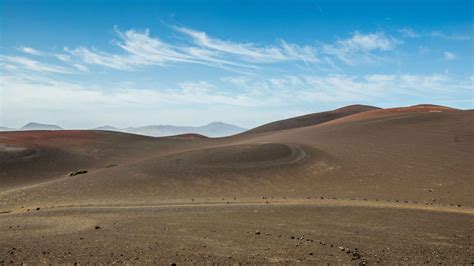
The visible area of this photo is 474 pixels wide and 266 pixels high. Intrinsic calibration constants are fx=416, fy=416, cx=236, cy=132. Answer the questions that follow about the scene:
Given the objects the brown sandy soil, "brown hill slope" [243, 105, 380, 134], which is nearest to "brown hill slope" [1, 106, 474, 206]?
the brown sandy soil

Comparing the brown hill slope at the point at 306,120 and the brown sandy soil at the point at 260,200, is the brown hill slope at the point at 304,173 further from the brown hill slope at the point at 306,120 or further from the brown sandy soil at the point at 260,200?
the brown hill slope at the point at 306,120

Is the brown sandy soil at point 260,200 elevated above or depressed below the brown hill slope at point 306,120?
below

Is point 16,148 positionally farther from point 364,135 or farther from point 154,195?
point 364,135

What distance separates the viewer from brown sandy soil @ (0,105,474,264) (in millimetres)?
8328

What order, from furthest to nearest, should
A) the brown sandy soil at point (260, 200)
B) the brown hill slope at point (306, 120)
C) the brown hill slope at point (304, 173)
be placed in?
the brown hill slope at point (306, 120), the brown hill slope at point (304, 173), the brown sandy soil at point (260, 200)

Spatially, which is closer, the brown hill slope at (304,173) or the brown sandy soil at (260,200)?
the brown sandy soil at (260,200)

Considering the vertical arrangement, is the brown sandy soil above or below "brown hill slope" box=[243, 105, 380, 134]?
below

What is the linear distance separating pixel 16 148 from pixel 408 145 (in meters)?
30.4

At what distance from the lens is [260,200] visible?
55.6ft

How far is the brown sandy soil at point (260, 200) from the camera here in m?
8.33

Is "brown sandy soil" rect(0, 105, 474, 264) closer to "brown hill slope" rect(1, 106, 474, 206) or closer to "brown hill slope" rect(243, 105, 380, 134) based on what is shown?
"brown hill slope" rect(1, 106, 474, 206)

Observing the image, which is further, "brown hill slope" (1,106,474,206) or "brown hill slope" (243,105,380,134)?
"brown hill slope" (243,105,380,134)

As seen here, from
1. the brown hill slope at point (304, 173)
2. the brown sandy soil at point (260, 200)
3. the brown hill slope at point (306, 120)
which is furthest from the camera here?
the brown hill slope at point (306, 120)

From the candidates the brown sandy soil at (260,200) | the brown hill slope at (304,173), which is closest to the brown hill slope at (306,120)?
the brown sandy soil at (260,200)
